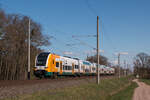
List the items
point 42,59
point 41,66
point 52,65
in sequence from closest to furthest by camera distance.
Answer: point 41,66
point 42,59
point 52,65

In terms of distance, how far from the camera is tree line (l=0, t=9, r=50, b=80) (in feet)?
107

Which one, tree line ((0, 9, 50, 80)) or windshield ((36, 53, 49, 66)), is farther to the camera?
tree line ((0, 9, 50, 80))

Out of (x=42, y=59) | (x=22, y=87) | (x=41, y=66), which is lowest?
(x=22, y=87)

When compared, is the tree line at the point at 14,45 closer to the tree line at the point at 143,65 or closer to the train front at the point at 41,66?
the train front at the point at 41,66

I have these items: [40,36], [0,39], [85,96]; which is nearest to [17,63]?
[0,39]

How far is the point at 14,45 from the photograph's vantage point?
35188mm

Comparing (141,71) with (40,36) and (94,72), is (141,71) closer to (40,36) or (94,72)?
(94,72)

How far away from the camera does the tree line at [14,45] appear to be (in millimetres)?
32647

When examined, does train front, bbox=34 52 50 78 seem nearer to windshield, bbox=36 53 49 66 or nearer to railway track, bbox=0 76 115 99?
windshield, bbox=36 53 49 66

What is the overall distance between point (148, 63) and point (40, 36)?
7300cm

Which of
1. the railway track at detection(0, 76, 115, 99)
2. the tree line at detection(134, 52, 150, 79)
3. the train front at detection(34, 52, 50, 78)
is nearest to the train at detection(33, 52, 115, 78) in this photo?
the train front at detection(34, 52, 50, 78)

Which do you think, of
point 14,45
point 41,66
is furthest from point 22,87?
point 14,45

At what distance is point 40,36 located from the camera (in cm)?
4044

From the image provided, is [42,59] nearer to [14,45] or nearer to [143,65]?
[14,45]
